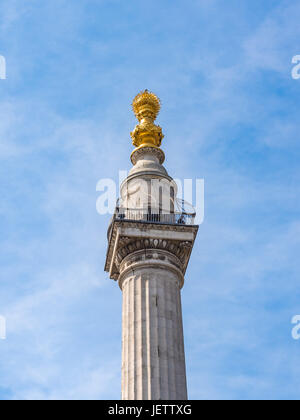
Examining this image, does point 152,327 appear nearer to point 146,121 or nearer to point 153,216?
point 153,216

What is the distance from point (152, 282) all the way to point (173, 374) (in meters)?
4.37

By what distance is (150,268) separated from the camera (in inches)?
1246

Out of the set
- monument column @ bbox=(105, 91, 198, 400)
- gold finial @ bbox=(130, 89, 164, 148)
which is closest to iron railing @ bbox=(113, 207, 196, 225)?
monument column @ bbox=(105, 91, 198, 400)

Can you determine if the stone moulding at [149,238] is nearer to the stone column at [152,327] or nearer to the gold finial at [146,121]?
the stone column at [152,327]

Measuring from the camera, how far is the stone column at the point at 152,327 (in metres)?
28.1

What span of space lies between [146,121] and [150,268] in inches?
410

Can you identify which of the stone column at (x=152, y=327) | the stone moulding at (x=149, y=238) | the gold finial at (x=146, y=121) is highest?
the gold finial at (x=146, y=121)

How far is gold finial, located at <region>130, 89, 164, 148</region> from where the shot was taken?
1499 inches

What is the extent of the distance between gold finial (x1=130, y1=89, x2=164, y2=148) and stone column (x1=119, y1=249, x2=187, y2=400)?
8.08 meters

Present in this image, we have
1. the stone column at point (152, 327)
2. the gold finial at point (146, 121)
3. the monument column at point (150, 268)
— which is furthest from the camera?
the gold finial at point (146, 121)

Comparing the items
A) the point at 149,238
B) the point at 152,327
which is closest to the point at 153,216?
the point at 149,238

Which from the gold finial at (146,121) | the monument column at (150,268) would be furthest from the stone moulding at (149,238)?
the gold finial at (146,121)
